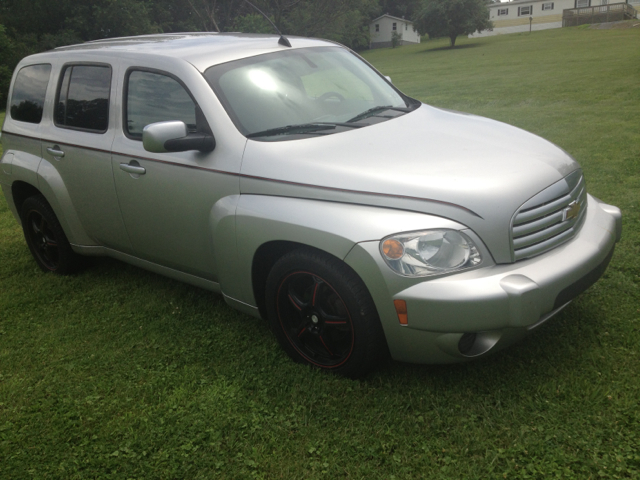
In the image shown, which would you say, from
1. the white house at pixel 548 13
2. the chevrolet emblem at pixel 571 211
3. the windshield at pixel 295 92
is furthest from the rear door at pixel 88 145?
the white house at pixel 548 13

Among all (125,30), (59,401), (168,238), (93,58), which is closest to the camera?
(59,401)

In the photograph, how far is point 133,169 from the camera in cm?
385

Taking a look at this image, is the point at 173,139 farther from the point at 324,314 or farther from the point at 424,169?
the point at 424,169

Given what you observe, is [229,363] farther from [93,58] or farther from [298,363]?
[93,58]

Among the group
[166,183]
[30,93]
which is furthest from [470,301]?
[30,93]

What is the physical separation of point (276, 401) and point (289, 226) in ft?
3.09

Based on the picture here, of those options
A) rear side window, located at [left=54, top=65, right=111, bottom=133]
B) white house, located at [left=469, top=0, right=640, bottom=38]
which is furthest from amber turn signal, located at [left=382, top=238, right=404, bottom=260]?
white house, located at [left=469, top=0, right=640, bottom=38]

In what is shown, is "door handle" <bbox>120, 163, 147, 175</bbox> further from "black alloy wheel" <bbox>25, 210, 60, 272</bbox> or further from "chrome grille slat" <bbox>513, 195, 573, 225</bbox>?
"chrome grille slat" <bbox>513, 195, 573, 225</bbox>

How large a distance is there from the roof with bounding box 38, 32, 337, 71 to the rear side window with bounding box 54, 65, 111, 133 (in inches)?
6.2

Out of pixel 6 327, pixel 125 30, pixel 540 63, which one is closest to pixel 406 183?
pixel 6 327

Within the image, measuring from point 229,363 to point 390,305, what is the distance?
1261 mm

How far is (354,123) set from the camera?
11.9ft

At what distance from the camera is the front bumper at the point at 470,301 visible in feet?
8.69

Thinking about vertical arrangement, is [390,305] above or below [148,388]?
above
